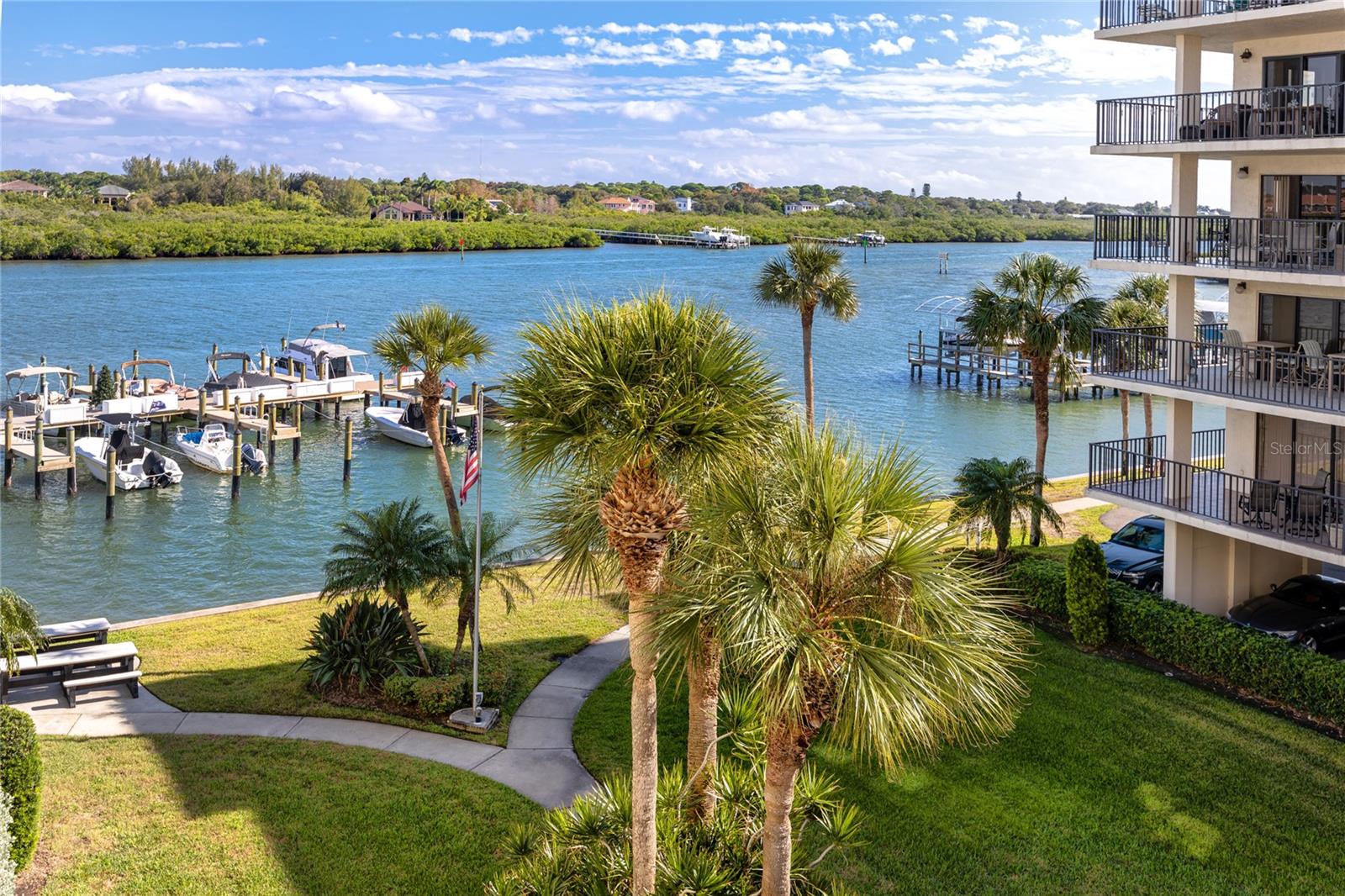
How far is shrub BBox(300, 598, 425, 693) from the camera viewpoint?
19.5m

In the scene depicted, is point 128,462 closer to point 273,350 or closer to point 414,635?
point 414,635

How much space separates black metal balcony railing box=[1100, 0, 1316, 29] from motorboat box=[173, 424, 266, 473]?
33.2m

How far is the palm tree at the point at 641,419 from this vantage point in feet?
36.5

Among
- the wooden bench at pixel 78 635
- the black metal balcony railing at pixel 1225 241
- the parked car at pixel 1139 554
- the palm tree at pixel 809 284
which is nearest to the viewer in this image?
the black metal balcony railing at pixel 1225 241

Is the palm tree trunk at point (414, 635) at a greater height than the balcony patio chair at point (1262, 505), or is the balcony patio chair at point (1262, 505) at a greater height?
the balcony patio chair at point (1262, 505)

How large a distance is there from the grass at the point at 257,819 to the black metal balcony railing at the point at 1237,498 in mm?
13069

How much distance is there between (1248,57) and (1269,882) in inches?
580

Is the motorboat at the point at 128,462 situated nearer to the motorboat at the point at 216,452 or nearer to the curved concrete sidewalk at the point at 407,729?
the motorboat at the point at 216,452

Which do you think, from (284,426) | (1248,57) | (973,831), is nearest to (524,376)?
(973,831)

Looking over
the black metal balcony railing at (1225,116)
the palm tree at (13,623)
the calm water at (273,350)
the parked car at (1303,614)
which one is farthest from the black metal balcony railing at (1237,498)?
the palm tree at (13,623)

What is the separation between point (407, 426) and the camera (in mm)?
51438

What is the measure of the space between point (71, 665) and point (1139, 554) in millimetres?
20048

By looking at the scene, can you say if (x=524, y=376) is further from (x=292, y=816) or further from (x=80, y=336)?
(x=80, y=336)

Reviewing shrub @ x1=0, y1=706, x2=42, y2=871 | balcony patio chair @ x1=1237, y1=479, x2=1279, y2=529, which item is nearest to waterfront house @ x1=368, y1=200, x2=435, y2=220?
balcony patio chair @ x1=1237, y1=479, x2=1279, y2=529
